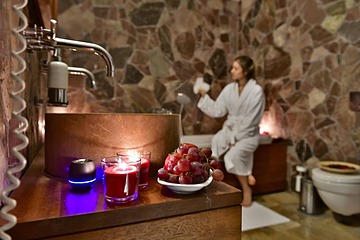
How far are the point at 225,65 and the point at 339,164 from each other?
2091 millimetres

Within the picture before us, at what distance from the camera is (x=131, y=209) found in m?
0.59

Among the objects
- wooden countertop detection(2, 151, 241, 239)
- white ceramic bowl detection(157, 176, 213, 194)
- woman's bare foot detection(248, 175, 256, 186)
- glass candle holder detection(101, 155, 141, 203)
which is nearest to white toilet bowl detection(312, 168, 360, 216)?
woman's bare foot detection(248, 175, 256, 186)

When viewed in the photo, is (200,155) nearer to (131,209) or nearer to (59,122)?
(131,209)

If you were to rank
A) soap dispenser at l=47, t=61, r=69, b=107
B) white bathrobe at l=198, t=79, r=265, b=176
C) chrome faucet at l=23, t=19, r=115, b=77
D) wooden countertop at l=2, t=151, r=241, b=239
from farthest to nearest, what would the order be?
1. white bathrobe at l=198, t=79, r=265, b=176
2. soap dispenser at l=47, t=61, r=69, b=107
3. chrome faucet at l=23, t=19, r=115, b=77
4. wooden countertop at l=2, t=151, r=241, b=239

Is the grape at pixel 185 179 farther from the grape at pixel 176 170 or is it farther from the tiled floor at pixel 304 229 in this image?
the tiled floor at pixel 304 229

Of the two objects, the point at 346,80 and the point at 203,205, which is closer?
the point at 203,205

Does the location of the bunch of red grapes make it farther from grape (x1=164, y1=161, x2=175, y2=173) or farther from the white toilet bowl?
the white toilet bowl

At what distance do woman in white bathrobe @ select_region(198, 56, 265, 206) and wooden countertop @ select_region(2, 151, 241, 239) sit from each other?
168 centimetres

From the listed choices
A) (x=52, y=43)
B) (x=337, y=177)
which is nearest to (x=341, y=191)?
(x=337, y=177)

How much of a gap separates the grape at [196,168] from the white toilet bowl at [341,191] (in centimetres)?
173

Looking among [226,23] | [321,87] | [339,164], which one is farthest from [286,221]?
[226,23]

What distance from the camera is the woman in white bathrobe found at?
2.39m

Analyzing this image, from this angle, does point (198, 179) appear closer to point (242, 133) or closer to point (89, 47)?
point (89, 47)

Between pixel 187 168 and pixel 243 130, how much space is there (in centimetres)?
186
